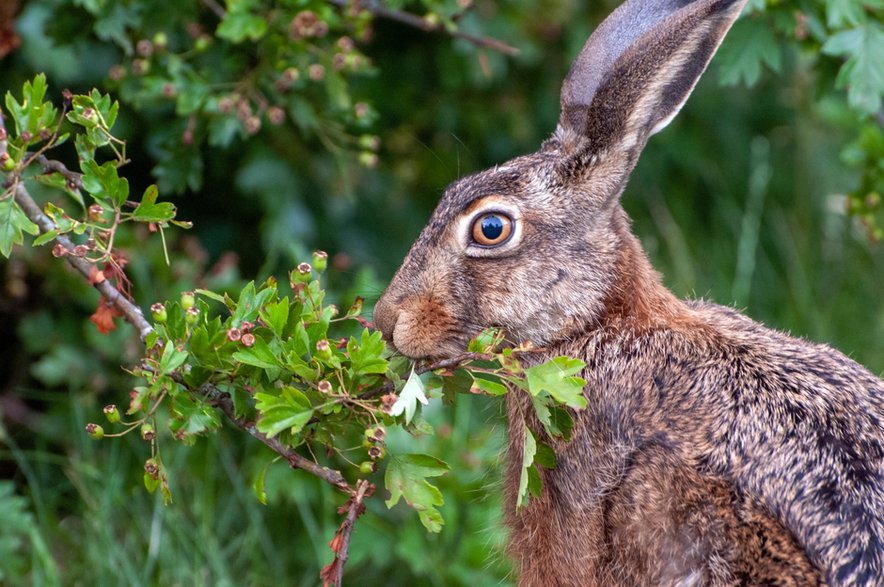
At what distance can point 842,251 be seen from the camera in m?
6.00

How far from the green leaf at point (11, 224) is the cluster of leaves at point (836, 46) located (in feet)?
7.33

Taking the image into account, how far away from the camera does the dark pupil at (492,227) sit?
3.42 metres

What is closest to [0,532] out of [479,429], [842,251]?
[479,429]

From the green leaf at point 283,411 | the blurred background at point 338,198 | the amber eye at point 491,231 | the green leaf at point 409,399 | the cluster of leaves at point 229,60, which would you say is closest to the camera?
the green leaf at point 283,411

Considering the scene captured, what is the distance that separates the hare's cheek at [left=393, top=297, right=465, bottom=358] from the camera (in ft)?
10.8

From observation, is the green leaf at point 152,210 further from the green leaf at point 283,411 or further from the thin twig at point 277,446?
the green leaf at point 283,411

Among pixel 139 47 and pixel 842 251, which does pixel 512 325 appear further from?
pixel 842 251

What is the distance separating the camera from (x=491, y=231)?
3.42 m

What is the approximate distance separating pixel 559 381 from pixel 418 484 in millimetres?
399

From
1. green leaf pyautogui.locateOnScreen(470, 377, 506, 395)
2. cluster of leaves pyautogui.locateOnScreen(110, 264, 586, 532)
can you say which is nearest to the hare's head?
cluster of leaves pyautogui.locateOnScreen(110, 264, 586, 532)

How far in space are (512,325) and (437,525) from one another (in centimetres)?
77

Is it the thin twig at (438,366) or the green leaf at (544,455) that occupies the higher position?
the thin twig at (438,366)

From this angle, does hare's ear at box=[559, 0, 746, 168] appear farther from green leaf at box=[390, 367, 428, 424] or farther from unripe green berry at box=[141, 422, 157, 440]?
unripe green berry at box=[141, 422, 157, 440]

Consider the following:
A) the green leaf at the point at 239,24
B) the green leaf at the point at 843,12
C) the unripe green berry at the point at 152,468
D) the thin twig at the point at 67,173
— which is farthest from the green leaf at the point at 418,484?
the green leaf at the point at 843,12
